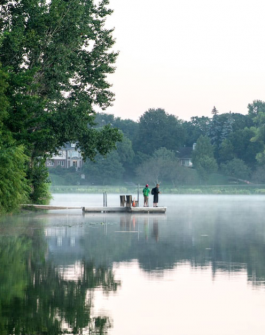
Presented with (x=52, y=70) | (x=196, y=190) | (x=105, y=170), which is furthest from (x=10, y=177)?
(x=105, y=170)

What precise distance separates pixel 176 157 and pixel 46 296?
17073cm

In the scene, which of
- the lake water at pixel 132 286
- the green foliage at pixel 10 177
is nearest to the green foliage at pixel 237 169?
the green foliage at pixel 10 177

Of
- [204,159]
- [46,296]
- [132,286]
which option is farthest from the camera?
[204,159]

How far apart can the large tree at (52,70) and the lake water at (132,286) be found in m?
19.2

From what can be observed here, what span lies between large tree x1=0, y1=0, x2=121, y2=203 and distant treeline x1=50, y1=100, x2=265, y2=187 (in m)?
110

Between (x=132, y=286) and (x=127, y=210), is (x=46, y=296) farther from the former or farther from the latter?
(x=127, y=210)

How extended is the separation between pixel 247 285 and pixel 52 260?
6061 millimetres

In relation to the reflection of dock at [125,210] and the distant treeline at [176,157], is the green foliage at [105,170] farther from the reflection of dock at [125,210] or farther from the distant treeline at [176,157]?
the reflection of dock at [125,210]

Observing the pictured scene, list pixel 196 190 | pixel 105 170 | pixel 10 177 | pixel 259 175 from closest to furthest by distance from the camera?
pixel 10 177
pixel 196 190
pixel 259 175
pixel 105 170

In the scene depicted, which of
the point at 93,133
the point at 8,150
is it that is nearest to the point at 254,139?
the point at 93,133

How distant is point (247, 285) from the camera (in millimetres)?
13789

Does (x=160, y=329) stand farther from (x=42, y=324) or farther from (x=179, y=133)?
(x=179, y=133)

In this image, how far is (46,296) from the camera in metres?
12.4

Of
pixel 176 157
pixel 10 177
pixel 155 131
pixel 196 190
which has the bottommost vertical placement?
pixel 196 190
